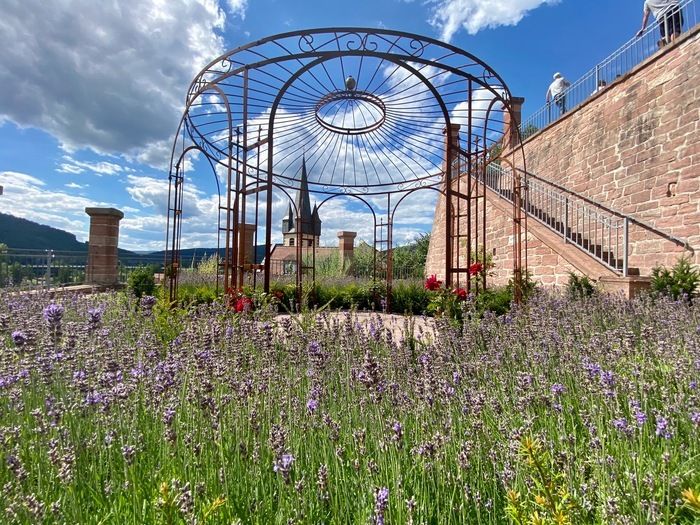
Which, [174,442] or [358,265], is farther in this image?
[358,265]

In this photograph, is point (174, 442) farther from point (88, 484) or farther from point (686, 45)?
point (686, 45)

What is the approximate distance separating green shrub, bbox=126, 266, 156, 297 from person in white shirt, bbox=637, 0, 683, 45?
11585mm

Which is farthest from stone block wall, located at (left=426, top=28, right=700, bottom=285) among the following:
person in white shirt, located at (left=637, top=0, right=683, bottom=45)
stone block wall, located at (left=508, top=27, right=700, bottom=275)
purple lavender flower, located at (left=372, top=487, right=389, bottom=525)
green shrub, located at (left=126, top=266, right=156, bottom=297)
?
green shrub, located at (left=126, top=266, right=156, bottom=297)

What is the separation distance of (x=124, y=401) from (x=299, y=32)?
4.14 m

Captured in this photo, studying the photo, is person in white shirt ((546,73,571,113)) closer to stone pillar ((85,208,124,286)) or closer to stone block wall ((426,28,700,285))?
stone block wall ((426,28,700,285))

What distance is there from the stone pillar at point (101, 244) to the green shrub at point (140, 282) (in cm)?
150

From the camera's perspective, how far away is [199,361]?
151 centimetres

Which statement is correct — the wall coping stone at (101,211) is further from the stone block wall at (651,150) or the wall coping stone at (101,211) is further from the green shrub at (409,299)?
the stone block wall at (651,150)

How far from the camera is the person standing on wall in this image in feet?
40.0

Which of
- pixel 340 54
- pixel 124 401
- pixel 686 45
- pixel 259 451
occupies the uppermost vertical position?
pixel 686 45

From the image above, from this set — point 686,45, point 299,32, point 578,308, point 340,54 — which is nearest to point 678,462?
point 578,308

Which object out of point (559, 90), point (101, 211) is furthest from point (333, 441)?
point (559, 90)

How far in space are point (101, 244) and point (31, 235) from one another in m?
57.4

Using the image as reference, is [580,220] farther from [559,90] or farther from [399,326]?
[399,326]
